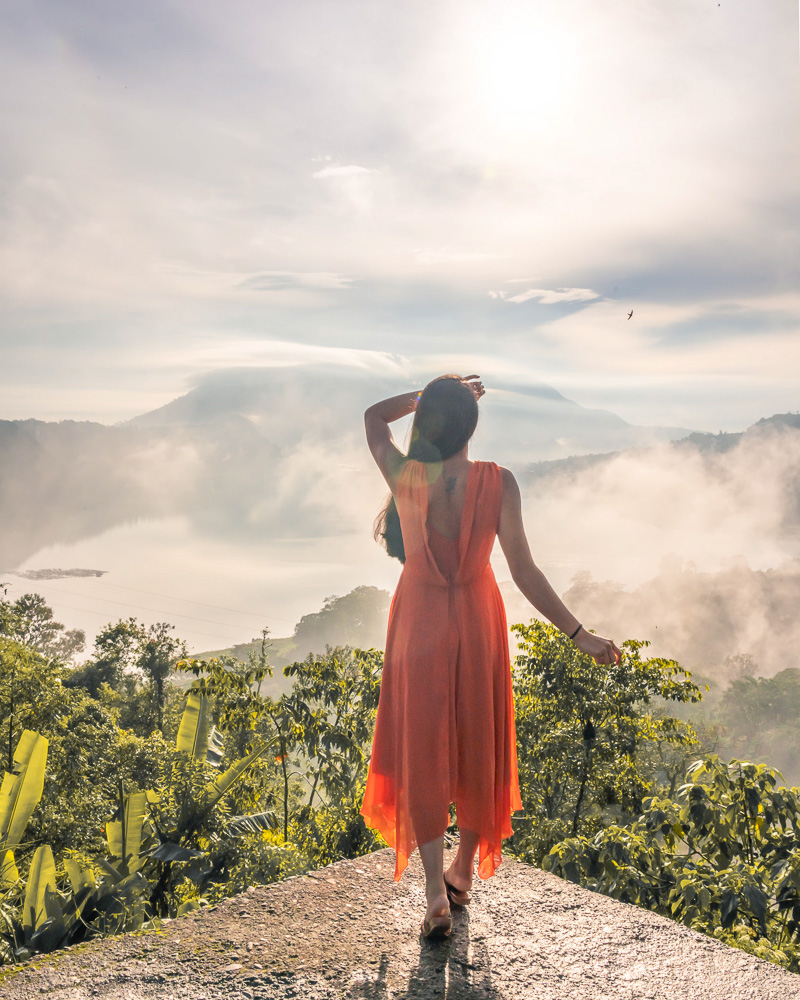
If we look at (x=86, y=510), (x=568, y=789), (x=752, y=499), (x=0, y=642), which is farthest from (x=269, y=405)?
(x=568, y=789)

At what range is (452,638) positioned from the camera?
7.36 ft

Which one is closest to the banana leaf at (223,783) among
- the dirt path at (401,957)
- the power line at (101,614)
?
the dirt path at (401,957)

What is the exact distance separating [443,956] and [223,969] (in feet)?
1.99

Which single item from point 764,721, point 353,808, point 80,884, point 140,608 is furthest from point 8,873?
point 140,608

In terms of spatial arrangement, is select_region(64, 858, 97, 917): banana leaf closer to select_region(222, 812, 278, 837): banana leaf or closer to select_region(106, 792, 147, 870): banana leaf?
select_region(106, 792, 147, 870): banana leaf

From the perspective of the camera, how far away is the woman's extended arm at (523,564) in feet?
7.36

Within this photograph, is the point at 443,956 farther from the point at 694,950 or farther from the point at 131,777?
the point at 131,777

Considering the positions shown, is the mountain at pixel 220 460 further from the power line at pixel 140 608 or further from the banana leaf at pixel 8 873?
the banana leaf at pixel 8 873

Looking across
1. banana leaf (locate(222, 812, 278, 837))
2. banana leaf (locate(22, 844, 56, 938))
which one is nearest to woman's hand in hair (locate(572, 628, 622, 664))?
banana leaf (locate(222, 812, 278, 837))

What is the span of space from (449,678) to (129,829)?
261 cm

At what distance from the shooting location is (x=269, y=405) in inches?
5408

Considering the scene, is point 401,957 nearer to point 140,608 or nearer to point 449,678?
point 449,678

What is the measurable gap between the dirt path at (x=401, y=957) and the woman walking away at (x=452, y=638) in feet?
0.51

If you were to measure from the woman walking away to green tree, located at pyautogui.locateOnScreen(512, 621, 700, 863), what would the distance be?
2.88m
